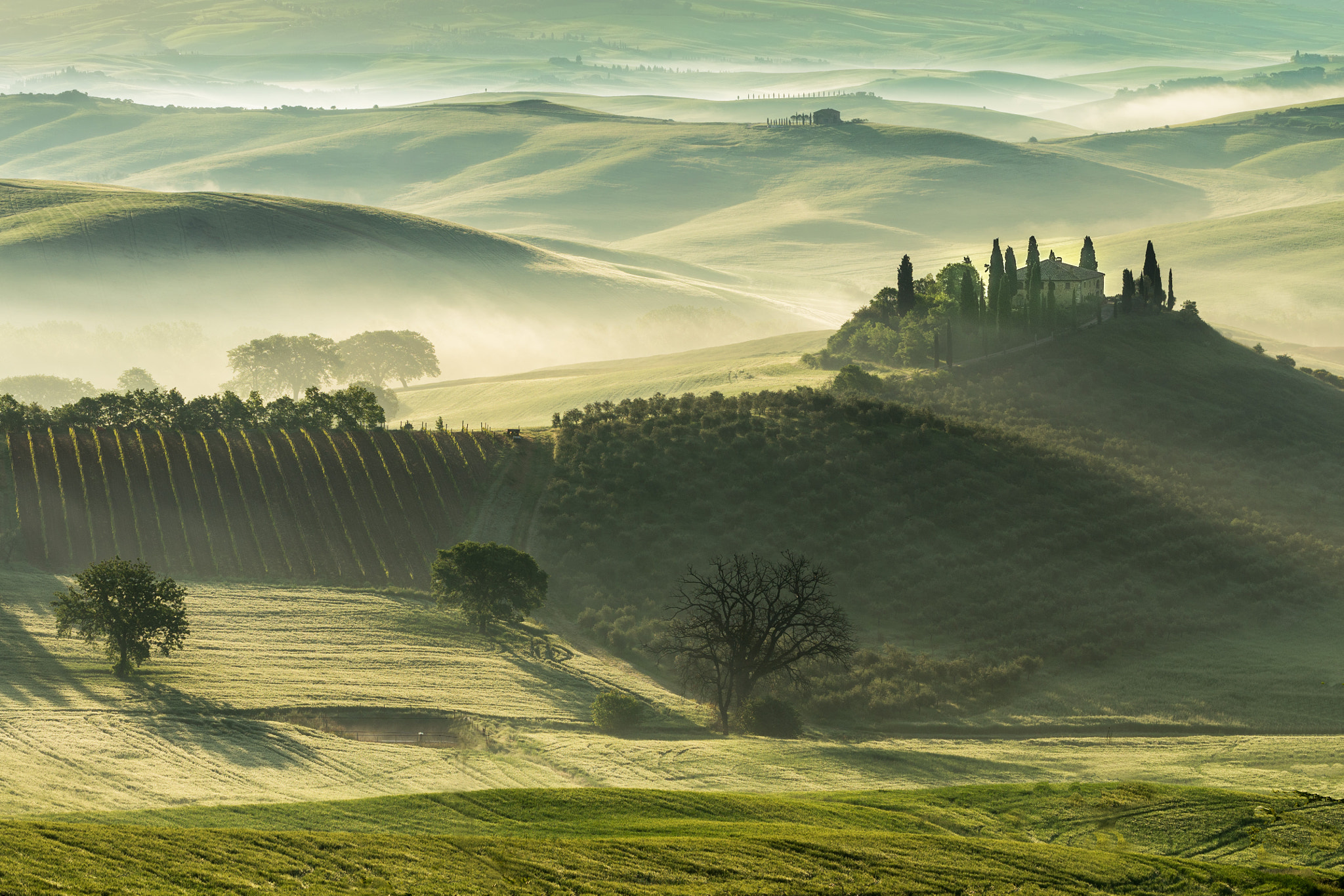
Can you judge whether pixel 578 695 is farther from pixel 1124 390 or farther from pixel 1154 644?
pixel 1124 390

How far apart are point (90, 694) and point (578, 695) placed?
20.1 m

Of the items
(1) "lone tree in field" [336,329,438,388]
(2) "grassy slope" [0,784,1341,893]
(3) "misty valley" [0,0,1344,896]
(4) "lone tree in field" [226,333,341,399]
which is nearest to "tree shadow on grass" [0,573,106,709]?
(3) "misty valley" [0,0,1344,896]

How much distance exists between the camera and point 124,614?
173ft

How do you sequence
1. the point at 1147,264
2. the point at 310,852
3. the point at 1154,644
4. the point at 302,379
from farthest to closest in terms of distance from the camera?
the point at 302,379 → the point at 1147,264 → the point at 1154,644 → the point at 310,852

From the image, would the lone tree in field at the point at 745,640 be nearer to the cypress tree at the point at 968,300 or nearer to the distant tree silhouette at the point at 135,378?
the cypress tree at the point at 968,300

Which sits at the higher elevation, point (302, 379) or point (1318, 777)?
point (302, 379)

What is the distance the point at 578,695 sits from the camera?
55.0m

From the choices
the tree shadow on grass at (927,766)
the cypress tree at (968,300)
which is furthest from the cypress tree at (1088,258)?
the tree shadow on grass at (927,766)

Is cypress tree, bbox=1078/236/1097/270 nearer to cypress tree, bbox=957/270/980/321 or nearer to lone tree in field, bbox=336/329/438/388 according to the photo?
cypress tree, bbox=957/270/980/321

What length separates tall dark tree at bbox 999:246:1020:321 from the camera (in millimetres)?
113938

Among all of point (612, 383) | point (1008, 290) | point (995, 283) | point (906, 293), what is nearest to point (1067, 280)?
point (995, 283)

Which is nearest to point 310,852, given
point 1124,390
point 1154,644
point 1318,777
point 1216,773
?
point 1216,773

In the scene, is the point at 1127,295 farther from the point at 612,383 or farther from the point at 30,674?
the point at 30,674

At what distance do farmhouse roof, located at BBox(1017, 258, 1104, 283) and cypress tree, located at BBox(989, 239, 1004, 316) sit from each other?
14.6 ft
